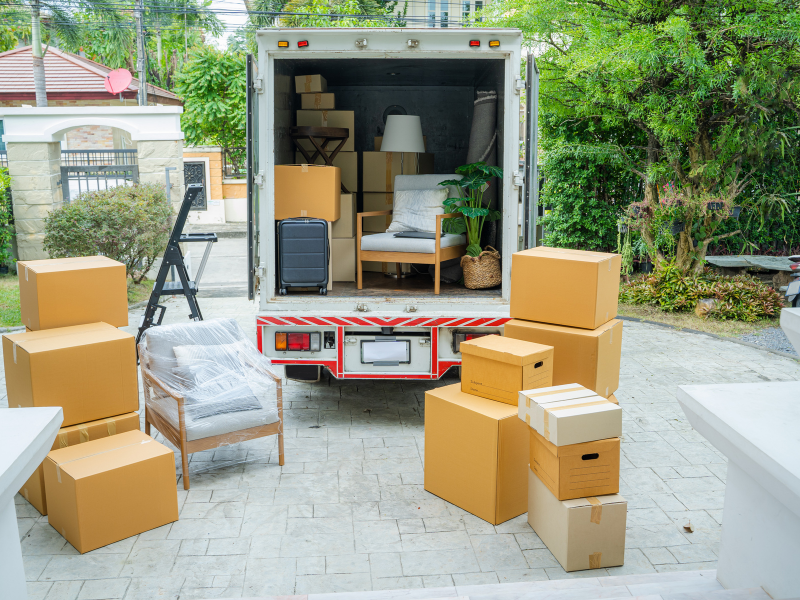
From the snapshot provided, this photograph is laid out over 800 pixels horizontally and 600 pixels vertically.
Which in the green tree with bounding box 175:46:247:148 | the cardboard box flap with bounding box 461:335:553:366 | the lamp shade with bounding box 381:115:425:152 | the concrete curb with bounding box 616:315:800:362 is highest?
the green tree with bounding box 175:46:247:148

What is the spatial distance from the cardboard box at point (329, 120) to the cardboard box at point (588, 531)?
3.85m

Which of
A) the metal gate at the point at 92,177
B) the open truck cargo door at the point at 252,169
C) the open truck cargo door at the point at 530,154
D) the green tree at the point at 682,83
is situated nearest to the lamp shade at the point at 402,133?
the open truck cargo door at the point at 530,154

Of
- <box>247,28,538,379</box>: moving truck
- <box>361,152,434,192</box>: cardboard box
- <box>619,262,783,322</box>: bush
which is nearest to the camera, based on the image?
<box>247,28,538,379</box>: moving truck

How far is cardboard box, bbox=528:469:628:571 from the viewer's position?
2834 millimetres

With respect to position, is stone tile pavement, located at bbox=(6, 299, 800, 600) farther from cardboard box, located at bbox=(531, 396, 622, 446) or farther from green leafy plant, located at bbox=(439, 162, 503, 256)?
green leafy plant, located at bbox=(439, 162, 503, 256)

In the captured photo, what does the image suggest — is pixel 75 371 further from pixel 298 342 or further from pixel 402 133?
pixel 402 133

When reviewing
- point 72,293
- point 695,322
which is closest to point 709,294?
point 695,322

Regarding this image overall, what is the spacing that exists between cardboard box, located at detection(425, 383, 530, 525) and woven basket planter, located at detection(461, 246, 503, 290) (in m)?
1.54

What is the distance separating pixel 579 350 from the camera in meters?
3.64

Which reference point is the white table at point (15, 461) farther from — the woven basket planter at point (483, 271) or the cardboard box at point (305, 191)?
the woven basket planter at point (483, 271)

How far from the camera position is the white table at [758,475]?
3.70 feet

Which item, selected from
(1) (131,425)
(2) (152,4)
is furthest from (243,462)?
(2) (152,4)

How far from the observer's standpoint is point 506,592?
5.58 ft

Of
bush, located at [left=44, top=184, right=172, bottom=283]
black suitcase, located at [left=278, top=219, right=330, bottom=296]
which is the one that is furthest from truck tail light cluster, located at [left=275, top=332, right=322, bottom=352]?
bush, located at [left=44, top=184, right=172, bottom=283]
